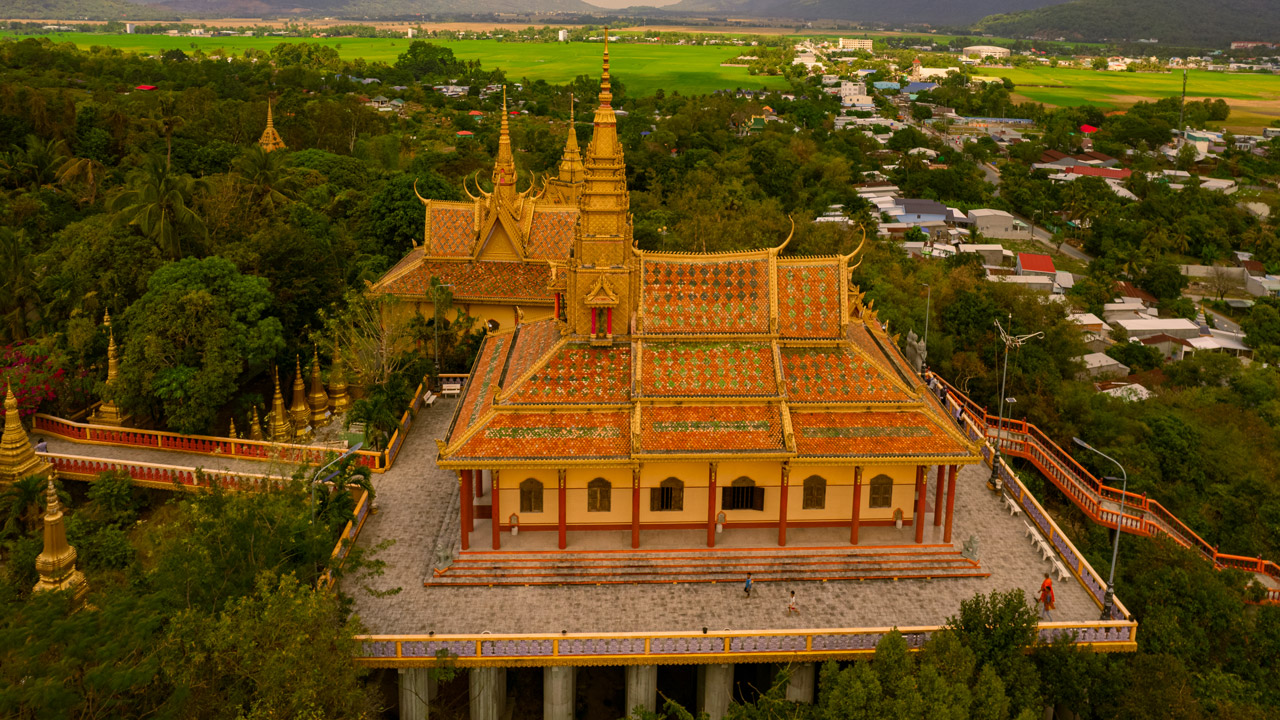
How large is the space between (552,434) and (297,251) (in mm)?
21277

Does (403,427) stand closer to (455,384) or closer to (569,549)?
(455,384)

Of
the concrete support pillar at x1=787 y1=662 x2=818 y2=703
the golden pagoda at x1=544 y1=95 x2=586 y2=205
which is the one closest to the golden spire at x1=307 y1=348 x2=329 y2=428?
the golden pagoda at x1=544 y1=95 x2=586 y2=205

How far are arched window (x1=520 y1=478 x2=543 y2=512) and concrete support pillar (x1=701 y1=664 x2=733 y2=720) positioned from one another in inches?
250

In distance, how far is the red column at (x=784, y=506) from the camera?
25125 millimetres

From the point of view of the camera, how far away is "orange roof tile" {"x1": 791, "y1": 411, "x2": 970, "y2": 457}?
2495cm

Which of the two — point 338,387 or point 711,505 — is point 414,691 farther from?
point 338,387

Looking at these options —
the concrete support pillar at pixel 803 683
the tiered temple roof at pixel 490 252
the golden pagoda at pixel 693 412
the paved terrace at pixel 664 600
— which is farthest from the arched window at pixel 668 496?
the tiered temple roof at pixel 490 252

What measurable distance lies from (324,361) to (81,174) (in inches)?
1151

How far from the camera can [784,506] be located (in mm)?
25484

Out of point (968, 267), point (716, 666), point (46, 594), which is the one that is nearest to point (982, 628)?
point (716, 666)

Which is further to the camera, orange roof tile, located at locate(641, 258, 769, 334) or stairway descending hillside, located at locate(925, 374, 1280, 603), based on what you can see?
stairway descending hillside, located at locate(925, 374, 1280, 603)

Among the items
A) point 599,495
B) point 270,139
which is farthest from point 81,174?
point 599,495

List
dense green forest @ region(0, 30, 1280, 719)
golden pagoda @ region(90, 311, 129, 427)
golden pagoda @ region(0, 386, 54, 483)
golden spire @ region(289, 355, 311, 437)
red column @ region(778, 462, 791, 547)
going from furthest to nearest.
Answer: golden spire @ region(289, 355, 311, 437) < golden pagoda @ region(90, 311, 129, 427) < golden pagoda @ region(0, 386, 54, 483) < red column @ region(778, 462, 791, 547) < dense green forest @ region(0, 30, 1280, 719)

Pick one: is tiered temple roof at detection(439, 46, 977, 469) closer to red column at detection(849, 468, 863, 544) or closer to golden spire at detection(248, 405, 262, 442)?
red column at detection(849, 468, 863, 544)
